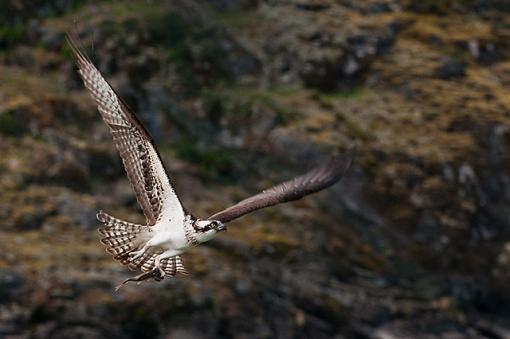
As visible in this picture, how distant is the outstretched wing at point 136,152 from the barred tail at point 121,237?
0.20 meters

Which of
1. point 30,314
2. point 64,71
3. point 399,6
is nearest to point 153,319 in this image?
point 30,314

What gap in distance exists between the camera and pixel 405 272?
25719 mm

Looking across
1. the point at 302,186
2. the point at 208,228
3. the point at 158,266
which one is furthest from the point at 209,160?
the point at 208,228

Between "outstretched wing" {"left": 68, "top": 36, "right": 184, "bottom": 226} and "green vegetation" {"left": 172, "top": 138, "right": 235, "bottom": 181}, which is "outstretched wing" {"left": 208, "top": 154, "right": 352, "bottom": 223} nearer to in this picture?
"outstretched wing" {"left": 68, "top": 36, "right": 184, "bottom": 226}

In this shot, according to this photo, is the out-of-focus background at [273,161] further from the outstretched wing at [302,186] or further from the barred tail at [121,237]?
the outstretched wing at [302,186]

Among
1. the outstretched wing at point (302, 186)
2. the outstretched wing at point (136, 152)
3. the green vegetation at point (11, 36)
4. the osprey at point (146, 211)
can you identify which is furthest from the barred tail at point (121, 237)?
the green vegetation at point (11, 36)

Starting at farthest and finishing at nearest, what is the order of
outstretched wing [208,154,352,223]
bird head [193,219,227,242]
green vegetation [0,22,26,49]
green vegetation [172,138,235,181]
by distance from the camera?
green vegetation [0,22,26,49], green vegetation [172,138,235,181], outstretched wing [208,154,352,223], bird head [193,219,227,242]

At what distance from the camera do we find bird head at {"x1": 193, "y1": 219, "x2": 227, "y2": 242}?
11359 millimetres

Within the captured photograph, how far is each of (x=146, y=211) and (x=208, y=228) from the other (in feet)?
2.87

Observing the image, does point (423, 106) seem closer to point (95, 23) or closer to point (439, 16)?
point (439, 16)

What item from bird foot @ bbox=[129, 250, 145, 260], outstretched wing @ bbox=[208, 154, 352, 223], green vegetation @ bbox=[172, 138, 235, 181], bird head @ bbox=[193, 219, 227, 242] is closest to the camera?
bird head @ bbox=[193, 219, 227, 242]

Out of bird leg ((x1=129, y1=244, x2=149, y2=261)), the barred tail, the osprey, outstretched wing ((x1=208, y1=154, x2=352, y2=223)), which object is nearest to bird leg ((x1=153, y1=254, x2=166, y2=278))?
the osprey

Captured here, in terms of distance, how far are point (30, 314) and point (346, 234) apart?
8589 millimetres

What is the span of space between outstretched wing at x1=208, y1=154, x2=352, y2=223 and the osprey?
0.56ft
